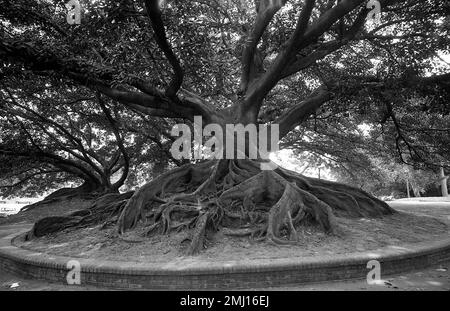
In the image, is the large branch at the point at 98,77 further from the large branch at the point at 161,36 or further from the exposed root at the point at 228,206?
A: the exposed root at the point at 228,206

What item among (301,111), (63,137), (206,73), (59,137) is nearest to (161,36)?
(206,73)

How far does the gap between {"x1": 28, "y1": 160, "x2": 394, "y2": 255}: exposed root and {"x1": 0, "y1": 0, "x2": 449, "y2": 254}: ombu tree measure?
0.08ft

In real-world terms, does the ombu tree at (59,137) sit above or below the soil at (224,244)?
above

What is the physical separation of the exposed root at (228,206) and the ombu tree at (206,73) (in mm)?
24

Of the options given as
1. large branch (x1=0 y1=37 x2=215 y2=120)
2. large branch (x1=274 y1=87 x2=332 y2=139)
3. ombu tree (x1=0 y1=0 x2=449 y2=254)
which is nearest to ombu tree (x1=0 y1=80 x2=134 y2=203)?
large branch (x1=0 y1=37 x2=215 y2=120)

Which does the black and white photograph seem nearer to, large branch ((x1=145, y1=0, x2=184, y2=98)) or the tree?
large branch ((x1=145, y1=0, x2=184, y2=98))

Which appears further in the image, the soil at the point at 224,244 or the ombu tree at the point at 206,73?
the ombu tree at the point at 206,73

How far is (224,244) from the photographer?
678cm

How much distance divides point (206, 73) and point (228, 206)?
2.77 metres

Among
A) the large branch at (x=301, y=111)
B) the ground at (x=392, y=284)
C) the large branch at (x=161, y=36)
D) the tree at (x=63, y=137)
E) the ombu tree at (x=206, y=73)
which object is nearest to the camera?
the large branch at (x=161, y=36)

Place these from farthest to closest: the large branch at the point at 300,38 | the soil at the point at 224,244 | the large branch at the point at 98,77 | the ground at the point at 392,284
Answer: the large branch at the point at 300,38 < the large branch at the point at 98,77 < the soil at the point at 224,244 < the ground at the point at 392,284

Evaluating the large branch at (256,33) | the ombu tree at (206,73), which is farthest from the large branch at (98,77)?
→ the large branch at (256,33)

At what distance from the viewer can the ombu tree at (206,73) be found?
22.4 ft

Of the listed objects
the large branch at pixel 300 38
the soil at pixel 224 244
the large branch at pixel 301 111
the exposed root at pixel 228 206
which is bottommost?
the soil at pixel 224 244
